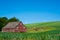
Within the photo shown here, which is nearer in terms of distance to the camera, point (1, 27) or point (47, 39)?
point (47, 39)

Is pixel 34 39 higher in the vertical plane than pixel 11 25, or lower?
lower

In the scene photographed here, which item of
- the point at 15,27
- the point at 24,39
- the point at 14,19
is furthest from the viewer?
the point at 14,19

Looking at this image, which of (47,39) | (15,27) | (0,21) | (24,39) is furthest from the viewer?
(0,21)

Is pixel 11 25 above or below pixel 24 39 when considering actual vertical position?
above

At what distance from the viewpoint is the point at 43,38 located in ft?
64.7

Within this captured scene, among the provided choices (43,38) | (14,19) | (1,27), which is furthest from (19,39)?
(14,19)

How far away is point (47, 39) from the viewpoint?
747 inches

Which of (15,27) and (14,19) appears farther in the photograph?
(14,19)

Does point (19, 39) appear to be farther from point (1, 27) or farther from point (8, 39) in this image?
point (1, 27)

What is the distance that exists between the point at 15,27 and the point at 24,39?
59998 mm

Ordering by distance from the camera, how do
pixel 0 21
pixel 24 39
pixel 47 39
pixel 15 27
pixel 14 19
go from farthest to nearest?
pixel 14 19
pixel 0 21
pixel 15 27
pixel 24 39
pixel 47 39

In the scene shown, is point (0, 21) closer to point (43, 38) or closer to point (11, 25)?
point (11, 25)

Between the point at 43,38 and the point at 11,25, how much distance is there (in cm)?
6238

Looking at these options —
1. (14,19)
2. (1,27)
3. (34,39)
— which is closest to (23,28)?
(1,27)
